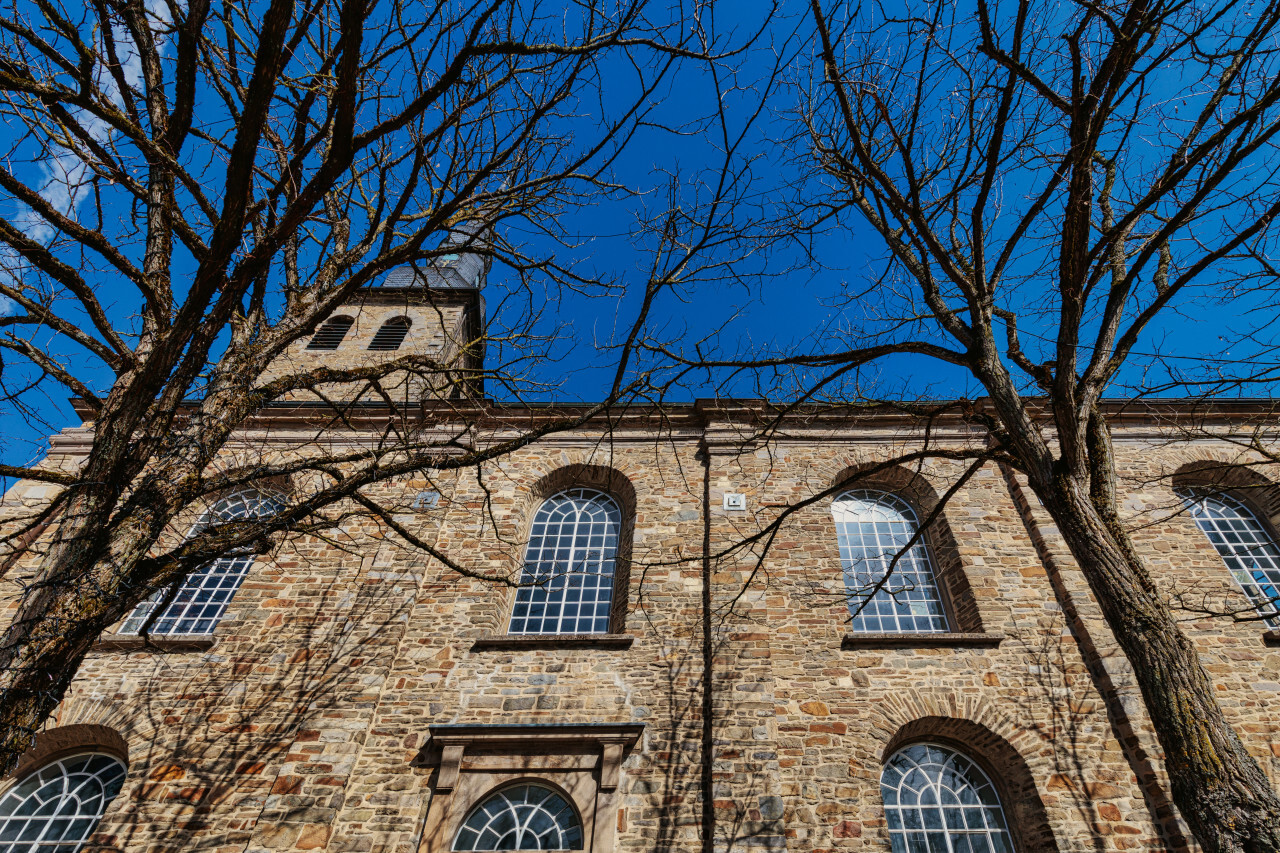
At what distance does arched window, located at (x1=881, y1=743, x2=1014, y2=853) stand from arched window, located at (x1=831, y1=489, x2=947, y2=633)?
4.76ft

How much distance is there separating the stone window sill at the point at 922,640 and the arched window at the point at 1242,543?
3.58m

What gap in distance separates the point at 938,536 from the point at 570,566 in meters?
4.91

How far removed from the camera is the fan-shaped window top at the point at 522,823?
20.5 feet

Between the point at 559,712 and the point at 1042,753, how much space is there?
4.80 meters

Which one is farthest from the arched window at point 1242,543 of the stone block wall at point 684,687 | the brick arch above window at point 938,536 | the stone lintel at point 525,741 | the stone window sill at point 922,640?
the stone lintel at point 525,741

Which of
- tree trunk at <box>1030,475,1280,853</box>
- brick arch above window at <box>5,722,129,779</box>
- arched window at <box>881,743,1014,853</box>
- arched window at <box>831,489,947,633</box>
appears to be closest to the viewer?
tree trunk at <box>1030,475,1280,853</box>

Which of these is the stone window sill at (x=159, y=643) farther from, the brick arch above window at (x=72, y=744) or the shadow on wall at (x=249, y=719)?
the brick arch above window at (x=72, y=744)

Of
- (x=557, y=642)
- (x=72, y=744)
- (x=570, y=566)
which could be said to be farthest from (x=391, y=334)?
(x=557, y=642)

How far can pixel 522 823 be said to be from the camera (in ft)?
20.9

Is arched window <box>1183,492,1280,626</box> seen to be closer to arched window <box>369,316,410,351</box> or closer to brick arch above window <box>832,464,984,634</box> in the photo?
brick arch above window <box>832,464,984,634</box>

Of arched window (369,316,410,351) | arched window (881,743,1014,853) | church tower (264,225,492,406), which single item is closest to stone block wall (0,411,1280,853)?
arched window (881,743,1014,853)

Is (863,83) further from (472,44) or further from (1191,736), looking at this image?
(1191,736)

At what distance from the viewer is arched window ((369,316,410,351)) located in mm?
14742

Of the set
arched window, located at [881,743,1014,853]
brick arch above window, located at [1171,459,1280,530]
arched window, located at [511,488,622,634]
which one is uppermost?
brick arch above window, located at [1171,459,1280,530]
